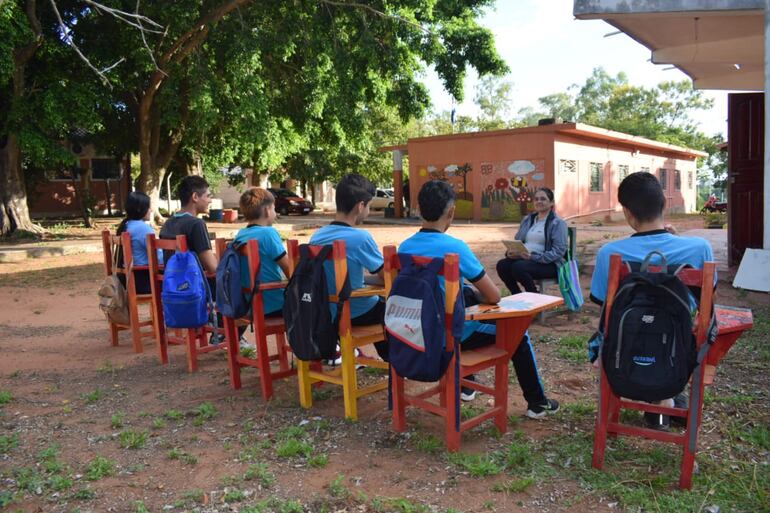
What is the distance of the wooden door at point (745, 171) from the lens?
26.5ft

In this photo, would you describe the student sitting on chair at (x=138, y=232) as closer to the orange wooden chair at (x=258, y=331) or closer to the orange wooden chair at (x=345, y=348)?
the orange wooden chair at (x=258, y=331)

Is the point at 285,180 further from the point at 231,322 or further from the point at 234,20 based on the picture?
the point at 231,322

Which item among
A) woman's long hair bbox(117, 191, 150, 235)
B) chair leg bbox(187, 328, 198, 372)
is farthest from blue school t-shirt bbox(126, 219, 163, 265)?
chair leg bbox(187, 328, 198, 372)

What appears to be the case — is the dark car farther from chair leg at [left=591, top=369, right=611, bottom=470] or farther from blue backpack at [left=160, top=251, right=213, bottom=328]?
chair leg at [left=591, top=369, right=611, bottom=470]

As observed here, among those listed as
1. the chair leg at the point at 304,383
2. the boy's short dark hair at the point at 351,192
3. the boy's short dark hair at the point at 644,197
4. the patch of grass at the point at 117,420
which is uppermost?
the boy's short dark hair at the point at 351,192

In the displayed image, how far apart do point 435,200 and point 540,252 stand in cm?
292

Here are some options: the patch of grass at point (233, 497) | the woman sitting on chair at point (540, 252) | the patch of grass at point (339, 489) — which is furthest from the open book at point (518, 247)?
the patch of grass at point (233, 497)

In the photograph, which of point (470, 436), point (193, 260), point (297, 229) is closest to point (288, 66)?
point (297, 229)

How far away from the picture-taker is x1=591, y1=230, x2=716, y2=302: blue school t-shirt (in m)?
3.03

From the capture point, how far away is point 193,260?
190 inches

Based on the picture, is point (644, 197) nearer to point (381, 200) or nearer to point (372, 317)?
point (372, 317)

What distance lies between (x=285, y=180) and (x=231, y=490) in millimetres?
35268

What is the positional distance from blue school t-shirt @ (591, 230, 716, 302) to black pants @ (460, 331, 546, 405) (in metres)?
0.66

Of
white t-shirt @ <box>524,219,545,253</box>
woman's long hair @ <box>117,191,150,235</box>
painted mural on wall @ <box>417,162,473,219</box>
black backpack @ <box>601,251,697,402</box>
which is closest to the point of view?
black backpack @ <box>601,251,697,402</box>
